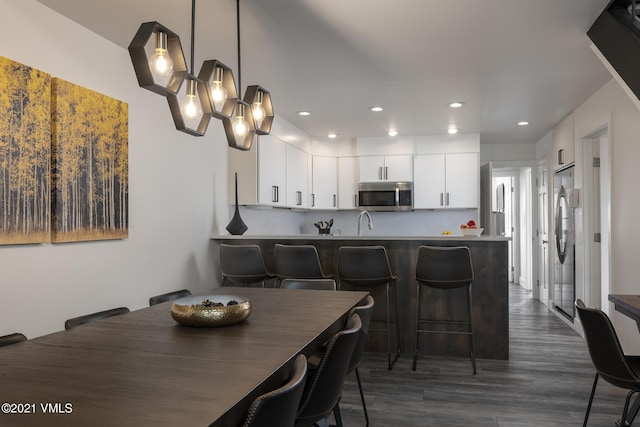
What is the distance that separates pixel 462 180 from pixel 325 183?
6.32ft

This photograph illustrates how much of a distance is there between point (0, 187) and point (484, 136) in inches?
235

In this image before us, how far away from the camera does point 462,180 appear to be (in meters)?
6.65

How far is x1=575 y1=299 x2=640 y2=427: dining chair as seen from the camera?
217cm

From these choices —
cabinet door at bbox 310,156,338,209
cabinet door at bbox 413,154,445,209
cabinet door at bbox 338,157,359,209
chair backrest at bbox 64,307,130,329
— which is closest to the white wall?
chair backrest at bbox 64,307,130,329

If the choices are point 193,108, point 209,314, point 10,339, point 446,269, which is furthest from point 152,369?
point 446,269

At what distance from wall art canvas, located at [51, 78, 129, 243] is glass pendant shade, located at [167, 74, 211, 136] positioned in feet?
3.30

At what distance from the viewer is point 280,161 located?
569cm

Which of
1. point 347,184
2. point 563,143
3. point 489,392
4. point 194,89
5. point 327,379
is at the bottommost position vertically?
point 489,392

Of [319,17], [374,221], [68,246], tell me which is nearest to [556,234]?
[374,221]

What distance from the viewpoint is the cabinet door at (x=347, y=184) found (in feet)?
23.2

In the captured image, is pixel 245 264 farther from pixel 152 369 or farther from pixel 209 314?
pixel 152 369

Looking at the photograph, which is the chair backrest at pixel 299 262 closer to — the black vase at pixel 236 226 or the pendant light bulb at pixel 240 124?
the black vase at pixel 236 226

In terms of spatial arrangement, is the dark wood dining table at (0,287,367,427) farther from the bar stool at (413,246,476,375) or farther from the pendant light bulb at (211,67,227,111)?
the bar stool at (413,246,476,375)

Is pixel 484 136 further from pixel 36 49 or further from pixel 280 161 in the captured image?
pixel 36 49
